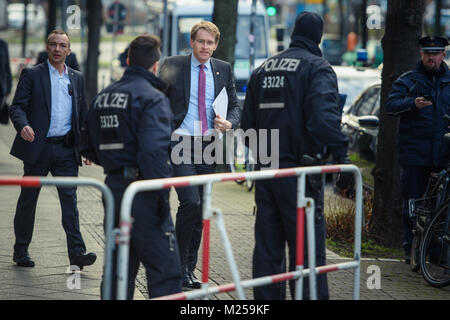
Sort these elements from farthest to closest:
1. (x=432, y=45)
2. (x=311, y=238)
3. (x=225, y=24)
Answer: (x=225, y=24)
(x=432, y=45)
(x=311, y=238)

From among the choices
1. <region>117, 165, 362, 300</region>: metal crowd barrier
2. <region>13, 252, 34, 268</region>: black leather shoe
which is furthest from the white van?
<region>117, 165, 362, 300</region>: metal crowd barrier

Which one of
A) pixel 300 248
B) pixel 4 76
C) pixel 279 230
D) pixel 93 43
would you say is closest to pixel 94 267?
pixel 279 230

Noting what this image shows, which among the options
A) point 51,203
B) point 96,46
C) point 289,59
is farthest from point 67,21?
point 289,59

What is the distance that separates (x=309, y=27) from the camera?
5.81 meters

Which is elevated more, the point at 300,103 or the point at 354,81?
the point at 300,103

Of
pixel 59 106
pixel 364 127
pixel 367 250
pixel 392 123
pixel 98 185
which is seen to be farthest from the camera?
pixel 364 127

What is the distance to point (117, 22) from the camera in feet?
87.3

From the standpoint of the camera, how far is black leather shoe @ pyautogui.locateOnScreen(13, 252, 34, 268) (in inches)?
290

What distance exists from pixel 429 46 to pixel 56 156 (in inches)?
133

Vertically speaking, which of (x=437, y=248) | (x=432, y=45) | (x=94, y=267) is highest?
→ (x=432, y=45)

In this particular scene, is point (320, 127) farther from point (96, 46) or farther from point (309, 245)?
point (96, 46)

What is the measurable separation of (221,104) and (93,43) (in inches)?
716

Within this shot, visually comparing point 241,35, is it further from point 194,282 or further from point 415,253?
point 194,282

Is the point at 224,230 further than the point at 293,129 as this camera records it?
No
